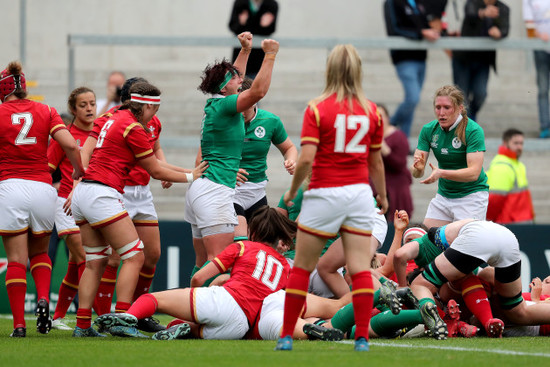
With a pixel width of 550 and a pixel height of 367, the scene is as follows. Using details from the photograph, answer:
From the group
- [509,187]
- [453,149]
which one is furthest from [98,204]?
[509,187]

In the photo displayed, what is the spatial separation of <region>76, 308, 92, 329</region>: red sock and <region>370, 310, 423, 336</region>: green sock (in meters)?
2.19

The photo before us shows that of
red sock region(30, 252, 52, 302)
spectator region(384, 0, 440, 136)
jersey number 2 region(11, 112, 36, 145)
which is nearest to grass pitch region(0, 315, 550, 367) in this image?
red sock region(30, 252, 52, 302)

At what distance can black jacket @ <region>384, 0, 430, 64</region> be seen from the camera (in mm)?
13109

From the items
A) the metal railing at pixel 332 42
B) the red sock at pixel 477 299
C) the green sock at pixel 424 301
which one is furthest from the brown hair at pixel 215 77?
the metal railing at pixel 332 42

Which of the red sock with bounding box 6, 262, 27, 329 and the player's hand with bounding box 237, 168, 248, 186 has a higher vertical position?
the player's hand with bounding box 237, 168, 248, 186

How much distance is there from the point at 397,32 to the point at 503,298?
624cm

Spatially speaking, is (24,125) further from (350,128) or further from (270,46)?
(350,128)

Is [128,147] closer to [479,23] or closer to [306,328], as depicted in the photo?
[306,328]

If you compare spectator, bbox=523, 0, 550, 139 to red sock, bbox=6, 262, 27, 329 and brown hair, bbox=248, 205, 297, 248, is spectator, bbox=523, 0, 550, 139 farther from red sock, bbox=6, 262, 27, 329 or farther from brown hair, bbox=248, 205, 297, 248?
red sock, bbox=6, 262, 27, 329

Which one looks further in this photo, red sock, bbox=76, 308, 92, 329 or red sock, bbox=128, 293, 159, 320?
red sock, bbox=76, 308, 92, 329

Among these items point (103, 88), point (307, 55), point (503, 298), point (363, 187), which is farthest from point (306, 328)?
point (103, 88)

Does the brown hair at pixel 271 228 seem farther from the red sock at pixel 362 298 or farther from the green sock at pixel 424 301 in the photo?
the red sock at pixel 362 298

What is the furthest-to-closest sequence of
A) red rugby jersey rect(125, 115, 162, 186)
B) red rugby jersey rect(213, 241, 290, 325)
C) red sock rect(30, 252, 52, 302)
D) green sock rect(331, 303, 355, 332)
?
red rugby jersey rect(125, 115, 162, 186)
red sock rect(30, 252, 52, 302)
red rugby jersey rect(213, 241, 290, 325)
green sock rect(331, 303, 355, 332)

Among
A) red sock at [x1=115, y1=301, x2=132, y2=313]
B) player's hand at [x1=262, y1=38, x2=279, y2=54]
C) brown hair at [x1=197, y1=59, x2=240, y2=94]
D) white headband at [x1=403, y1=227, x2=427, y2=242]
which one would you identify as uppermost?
player's hand at [x1=262, y1=38, x2=279, y2=54]
